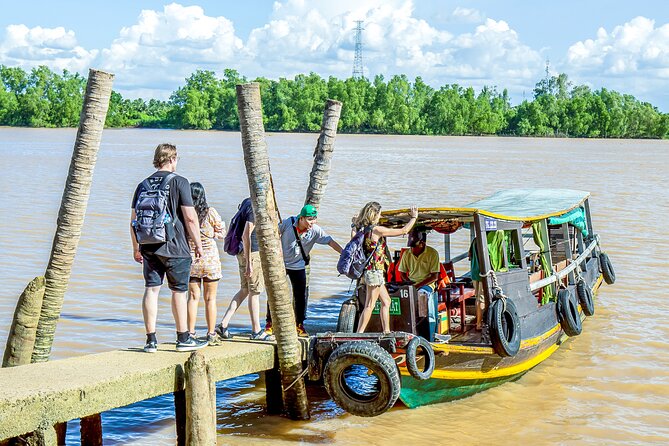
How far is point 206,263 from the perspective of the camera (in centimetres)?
852

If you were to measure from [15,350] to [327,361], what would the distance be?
2.70 m

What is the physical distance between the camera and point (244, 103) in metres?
8.20

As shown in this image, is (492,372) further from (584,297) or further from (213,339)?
(584,297)

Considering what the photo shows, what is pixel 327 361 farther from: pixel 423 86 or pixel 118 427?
pixel 423 86

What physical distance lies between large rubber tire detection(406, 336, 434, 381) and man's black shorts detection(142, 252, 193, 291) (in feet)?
7.11

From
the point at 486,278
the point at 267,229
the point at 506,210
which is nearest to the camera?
the point at 267,229

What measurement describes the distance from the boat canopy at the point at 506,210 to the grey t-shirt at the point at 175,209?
2.74 metres

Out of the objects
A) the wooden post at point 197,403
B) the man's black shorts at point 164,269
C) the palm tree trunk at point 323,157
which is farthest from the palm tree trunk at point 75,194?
the palm tree trunk at point 323,157

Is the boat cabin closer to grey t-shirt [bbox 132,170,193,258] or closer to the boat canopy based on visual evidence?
the boat canopy

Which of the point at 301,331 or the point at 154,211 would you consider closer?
the point at 154,211

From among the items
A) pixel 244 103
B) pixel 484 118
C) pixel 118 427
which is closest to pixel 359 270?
pixel 244 103

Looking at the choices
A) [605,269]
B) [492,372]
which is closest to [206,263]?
[492,372]

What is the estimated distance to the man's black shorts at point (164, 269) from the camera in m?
7.68

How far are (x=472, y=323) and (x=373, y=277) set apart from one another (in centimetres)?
253
